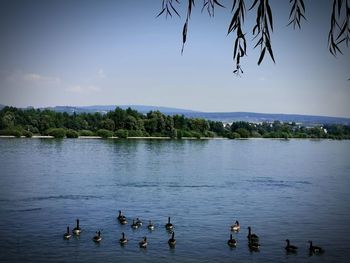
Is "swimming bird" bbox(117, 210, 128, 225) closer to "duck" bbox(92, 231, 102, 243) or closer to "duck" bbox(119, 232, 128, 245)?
"duck" bbox(92, 231, 102, 243)

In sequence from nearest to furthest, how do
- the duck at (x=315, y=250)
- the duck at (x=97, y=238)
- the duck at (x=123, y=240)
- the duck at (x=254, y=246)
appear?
the duck at (x=315, y=250)
the duck at (x=123, y=240)
the duck at (x=254, y=246)
the duck at (x=97, y=238)

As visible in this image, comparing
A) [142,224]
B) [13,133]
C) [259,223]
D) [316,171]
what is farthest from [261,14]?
[13,133]

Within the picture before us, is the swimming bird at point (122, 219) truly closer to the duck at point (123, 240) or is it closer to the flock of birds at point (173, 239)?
the flock of birds at point (173, 239)

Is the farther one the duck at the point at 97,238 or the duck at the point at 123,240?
the duck at the point at 97,238

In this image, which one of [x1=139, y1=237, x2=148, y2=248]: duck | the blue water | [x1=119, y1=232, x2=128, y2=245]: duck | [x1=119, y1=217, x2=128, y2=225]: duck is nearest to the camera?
the blue water

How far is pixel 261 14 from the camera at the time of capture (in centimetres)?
467

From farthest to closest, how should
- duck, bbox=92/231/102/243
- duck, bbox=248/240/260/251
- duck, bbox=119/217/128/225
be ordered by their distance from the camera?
duck, bbox=119/217/128/225
duck, bbox=92/231/102/243
duck, bbox=248/240/260/251

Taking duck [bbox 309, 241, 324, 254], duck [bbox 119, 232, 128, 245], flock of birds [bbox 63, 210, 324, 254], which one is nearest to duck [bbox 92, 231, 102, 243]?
flock of birds [bbox 63, 210, 324, 254]

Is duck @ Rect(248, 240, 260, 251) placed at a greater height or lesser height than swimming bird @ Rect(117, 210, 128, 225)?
lesser

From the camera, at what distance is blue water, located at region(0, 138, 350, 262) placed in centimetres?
2458

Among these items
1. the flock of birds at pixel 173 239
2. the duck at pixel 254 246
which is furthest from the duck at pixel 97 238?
the duck at pixel 254 246

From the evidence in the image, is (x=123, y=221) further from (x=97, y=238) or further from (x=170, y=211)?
(x=170, y=211)

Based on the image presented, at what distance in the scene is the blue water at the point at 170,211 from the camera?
24.6 metres

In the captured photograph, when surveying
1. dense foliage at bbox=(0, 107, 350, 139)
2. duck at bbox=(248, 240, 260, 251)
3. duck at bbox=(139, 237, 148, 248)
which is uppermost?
dense foliage at bbox=(0, 107, 350, 139)
